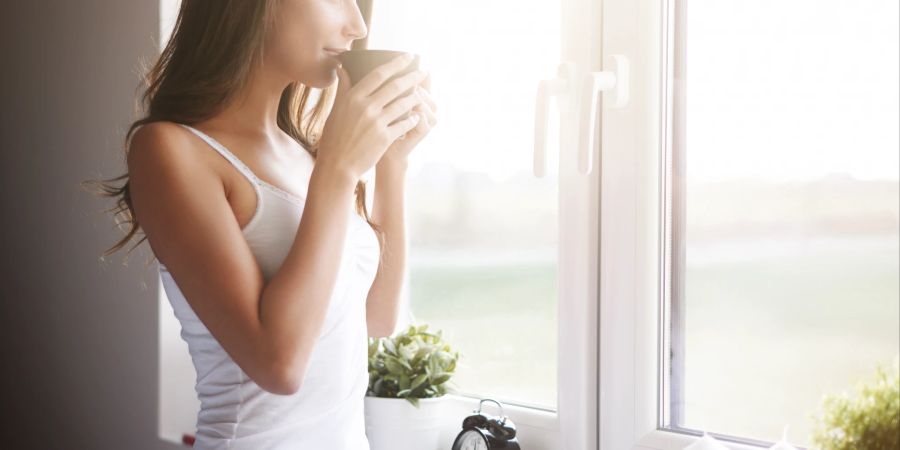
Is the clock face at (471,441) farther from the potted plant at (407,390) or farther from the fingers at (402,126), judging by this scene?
the fingers at (402,126)

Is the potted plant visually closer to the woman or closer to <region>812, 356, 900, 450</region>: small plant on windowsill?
the woman

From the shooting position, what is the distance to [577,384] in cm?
139

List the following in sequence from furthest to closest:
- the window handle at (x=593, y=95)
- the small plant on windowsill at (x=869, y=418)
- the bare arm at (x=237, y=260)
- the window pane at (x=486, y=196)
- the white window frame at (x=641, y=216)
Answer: the window pane at (x=486, y=196) < the white window frame at (x=641, y=216) < the window handle at (x=593, y=95) < the bare arm at (x=237, y=260) < the small plant on windowsill at (x=869, y=418)

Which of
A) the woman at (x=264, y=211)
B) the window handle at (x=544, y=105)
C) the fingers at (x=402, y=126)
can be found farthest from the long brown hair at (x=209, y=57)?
the window handle at (x=544, y=105)

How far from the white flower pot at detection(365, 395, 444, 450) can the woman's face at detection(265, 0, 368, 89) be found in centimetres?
60

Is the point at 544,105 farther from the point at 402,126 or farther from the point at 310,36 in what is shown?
the point at 310,36

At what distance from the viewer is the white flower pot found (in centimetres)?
147

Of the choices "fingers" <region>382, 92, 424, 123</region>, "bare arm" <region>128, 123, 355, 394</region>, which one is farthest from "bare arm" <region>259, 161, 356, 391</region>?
"fingers" <region>382, 92, 424, 123</region>

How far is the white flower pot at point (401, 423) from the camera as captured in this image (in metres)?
1.47

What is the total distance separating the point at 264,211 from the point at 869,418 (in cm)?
72

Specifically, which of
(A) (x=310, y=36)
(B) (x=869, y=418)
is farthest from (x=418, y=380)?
(B) (x=869, y=418)

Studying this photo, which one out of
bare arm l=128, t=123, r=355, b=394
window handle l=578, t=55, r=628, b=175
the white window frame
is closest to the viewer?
bare arm l=128, t=123, r=355, b=394

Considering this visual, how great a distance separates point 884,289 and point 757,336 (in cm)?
20

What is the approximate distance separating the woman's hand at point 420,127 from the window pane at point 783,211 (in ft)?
1.32
